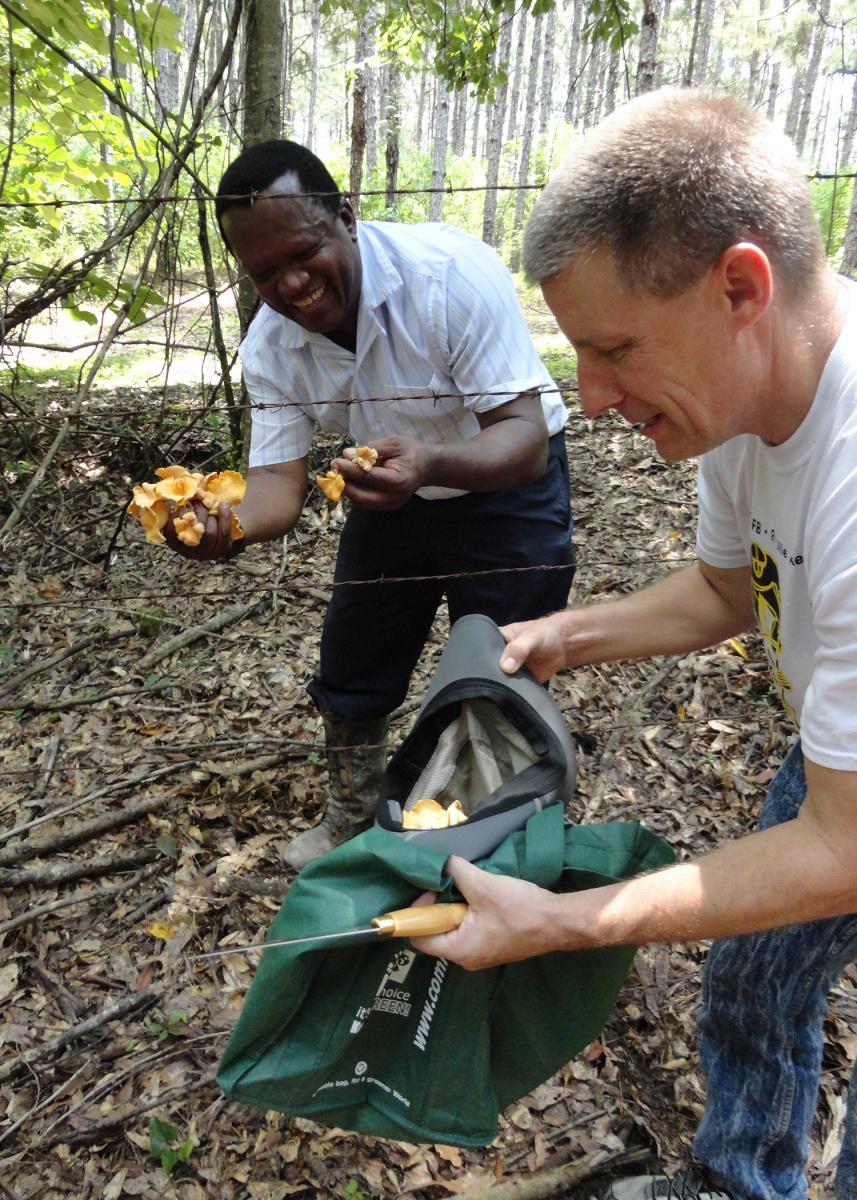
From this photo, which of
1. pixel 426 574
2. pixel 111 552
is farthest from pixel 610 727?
pixel 111 552

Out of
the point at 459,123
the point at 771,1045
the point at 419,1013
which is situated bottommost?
the point at 771,1045

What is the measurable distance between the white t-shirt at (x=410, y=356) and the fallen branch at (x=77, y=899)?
1480 millimetres

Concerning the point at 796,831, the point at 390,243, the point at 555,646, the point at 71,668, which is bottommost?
the point at 71,668

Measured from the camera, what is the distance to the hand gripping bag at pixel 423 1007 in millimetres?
1339

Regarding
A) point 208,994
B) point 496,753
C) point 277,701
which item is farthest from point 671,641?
point 277,701

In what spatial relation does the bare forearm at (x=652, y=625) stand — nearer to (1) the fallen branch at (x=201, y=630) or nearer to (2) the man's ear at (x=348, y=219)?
(2) the man's ear at (x=348, y=219)

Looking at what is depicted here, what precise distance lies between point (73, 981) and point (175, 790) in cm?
81

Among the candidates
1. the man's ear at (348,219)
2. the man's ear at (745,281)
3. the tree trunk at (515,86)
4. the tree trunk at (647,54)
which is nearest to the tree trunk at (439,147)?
the tree trunk at (647,54)

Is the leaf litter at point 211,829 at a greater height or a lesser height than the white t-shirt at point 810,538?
lesser

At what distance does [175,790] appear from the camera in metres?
3.16

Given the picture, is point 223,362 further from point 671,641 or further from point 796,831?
point 796,831

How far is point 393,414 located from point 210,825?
1719mm

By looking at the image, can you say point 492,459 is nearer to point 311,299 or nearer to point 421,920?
point 311,299

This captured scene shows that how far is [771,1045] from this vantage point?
1.64 m
